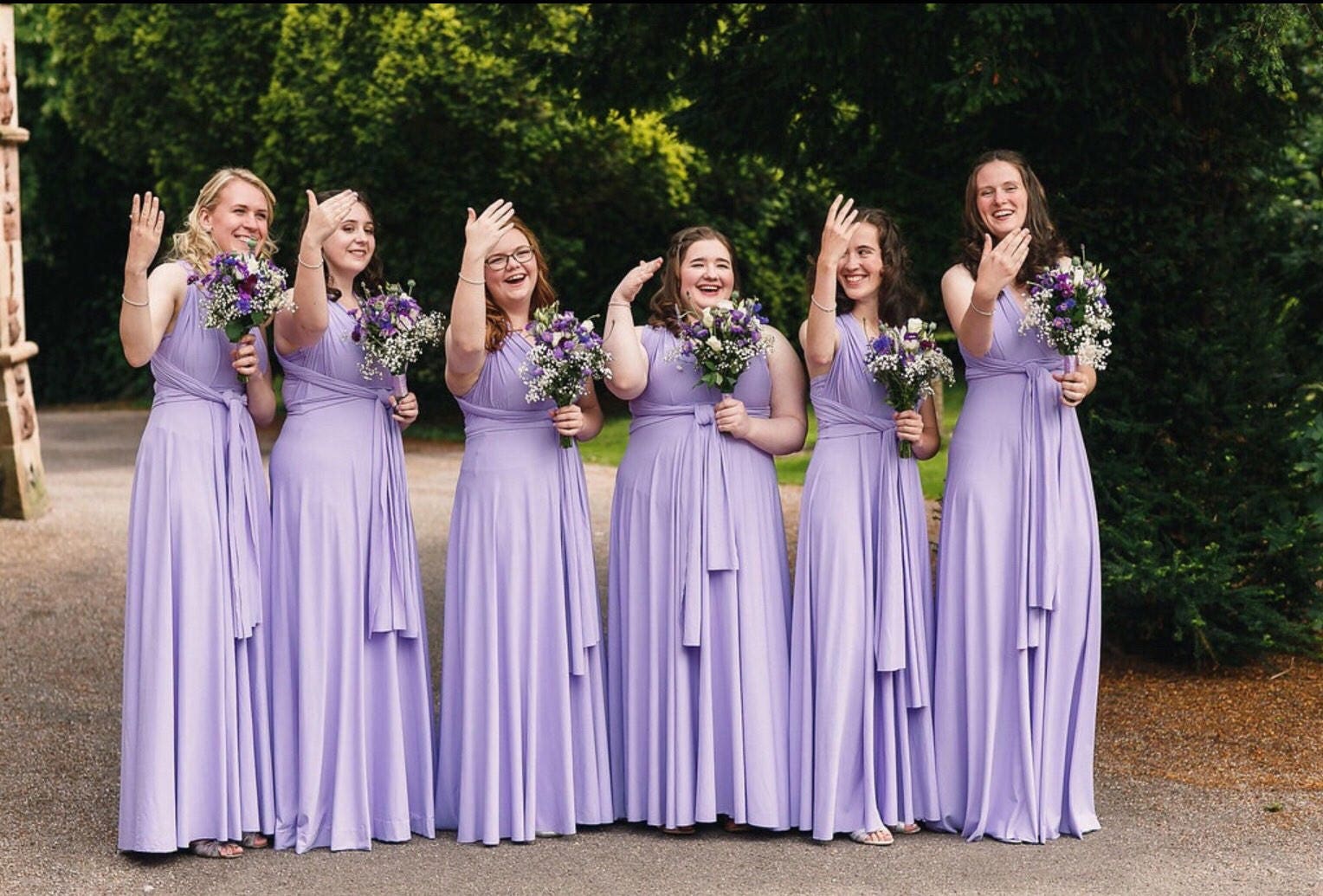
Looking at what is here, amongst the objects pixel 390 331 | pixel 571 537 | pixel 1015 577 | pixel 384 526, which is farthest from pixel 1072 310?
pixel 384 526

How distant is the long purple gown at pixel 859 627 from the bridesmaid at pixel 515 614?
76 cm

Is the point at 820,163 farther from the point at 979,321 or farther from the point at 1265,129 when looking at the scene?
the point at 979,321

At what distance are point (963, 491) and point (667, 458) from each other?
1076mm

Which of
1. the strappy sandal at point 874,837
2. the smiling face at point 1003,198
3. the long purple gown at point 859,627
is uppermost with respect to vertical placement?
the smiling face at point 1003,198

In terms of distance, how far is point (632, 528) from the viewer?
Result: 6254 millimetres

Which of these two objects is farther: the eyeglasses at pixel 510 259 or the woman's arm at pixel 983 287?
the eyeglasses at pixel 510 259

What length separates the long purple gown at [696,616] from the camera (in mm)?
6094

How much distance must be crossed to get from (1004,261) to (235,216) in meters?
2.69

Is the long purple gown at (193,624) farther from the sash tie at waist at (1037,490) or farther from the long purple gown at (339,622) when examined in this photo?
the sash tie at waist at (1037,490)

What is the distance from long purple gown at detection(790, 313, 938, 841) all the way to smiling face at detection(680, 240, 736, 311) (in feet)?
1.51

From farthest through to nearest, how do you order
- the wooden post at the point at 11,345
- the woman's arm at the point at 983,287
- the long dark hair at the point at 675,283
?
the wooden post at the point at 11,345
the long dark hair at the point at 675,283
the woman's arm at the point at 983,287

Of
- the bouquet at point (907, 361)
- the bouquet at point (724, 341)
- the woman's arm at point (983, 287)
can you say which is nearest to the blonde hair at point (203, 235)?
the bouquet at point (724, 341)

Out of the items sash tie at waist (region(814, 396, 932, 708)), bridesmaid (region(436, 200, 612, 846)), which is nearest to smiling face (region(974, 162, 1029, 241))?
sash tie at waist (region(814, 396, 932, 708))

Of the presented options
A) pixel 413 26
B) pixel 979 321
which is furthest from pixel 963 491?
pixel 413 26
